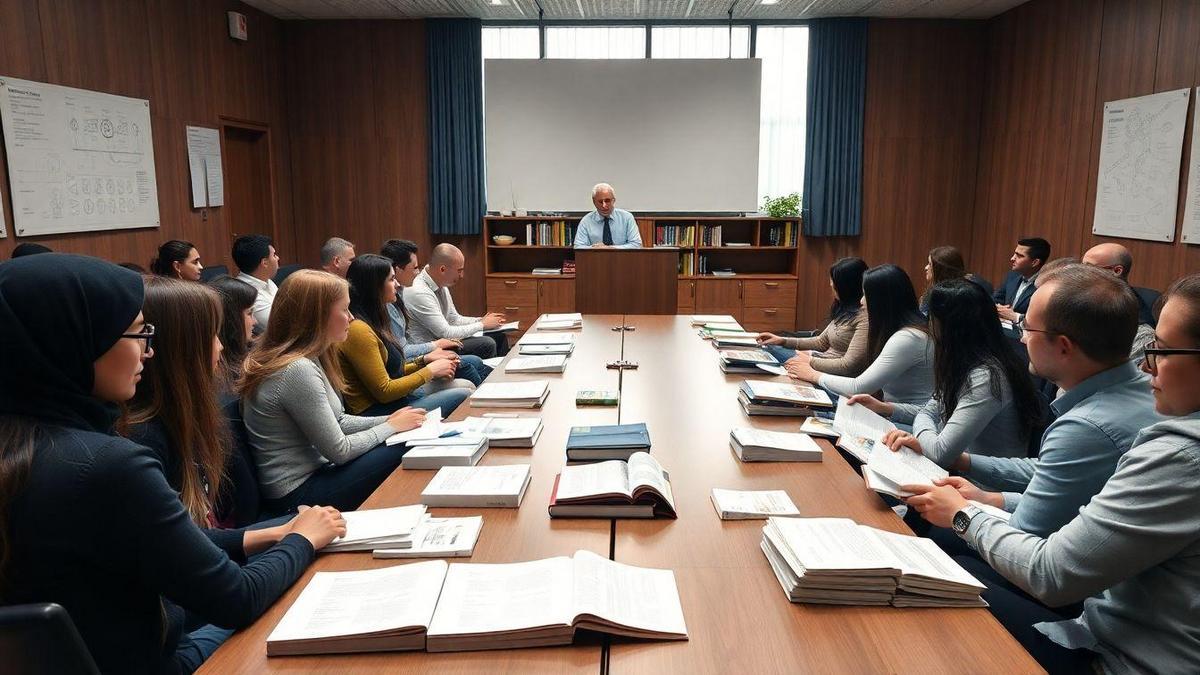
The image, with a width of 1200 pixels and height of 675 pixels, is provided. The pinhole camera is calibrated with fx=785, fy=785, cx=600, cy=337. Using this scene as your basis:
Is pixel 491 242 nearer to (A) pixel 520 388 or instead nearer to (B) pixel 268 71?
(B) pixel 268 71

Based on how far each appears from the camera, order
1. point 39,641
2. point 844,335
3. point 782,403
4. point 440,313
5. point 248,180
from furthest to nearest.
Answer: point 248,180 → point 440,313 → point 844,335 → point 782,403 → point 39,641

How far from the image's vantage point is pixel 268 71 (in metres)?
7.39

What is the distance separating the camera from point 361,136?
7848mm

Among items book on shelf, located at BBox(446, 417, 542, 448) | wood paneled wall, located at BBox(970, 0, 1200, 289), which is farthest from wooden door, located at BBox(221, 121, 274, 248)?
wood paneled wall, located at BBox(970, 0, 1200, 289)

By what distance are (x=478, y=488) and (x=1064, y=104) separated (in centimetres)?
634

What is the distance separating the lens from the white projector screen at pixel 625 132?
25.0 ft

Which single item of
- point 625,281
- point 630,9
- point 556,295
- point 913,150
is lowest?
point 556,295

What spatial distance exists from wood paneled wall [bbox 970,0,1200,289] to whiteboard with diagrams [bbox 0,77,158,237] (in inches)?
272

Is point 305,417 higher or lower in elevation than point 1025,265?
lower

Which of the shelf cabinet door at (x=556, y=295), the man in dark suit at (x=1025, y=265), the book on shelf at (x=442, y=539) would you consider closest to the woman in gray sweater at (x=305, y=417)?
the book on shelf at (x=442, y=539)

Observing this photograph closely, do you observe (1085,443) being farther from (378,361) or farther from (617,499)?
(378,361)

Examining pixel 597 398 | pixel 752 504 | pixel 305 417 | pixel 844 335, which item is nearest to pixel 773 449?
pixel 752 504

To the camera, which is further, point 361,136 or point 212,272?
point 361,136

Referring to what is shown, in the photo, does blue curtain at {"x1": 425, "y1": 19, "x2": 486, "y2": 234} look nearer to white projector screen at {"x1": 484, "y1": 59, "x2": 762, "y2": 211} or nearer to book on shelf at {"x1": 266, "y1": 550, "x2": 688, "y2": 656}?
white projector screen at {"x1": 484, "y1": 59, "x2": 762, "y2": 211}
